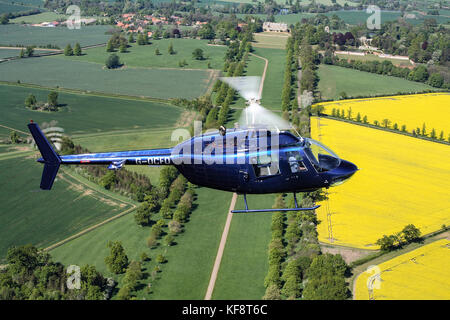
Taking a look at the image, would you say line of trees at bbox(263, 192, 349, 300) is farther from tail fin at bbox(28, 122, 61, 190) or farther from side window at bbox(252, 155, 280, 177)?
tail fin at bbox(28, 122, 61, 190)

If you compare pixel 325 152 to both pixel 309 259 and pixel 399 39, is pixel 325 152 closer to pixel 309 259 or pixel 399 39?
pixel 309 259

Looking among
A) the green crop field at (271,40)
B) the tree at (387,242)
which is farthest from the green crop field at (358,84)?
the tree at (387,242)

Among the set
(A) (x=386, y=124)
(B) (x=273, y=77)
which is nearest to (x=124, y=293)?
(A) (x=386, y=124)

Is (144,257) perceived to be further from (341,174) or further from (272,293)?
(341,174)

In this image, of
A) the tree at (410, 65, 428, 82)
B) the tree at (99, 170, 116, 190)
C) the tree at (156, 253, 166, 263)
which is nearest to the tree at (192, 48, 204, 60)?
the tree at (410, 65, 428, 82)

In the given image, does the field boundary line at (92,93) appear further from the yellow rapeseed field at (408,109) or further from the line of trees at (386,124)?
the yellow rapeseed field at (408,109)
